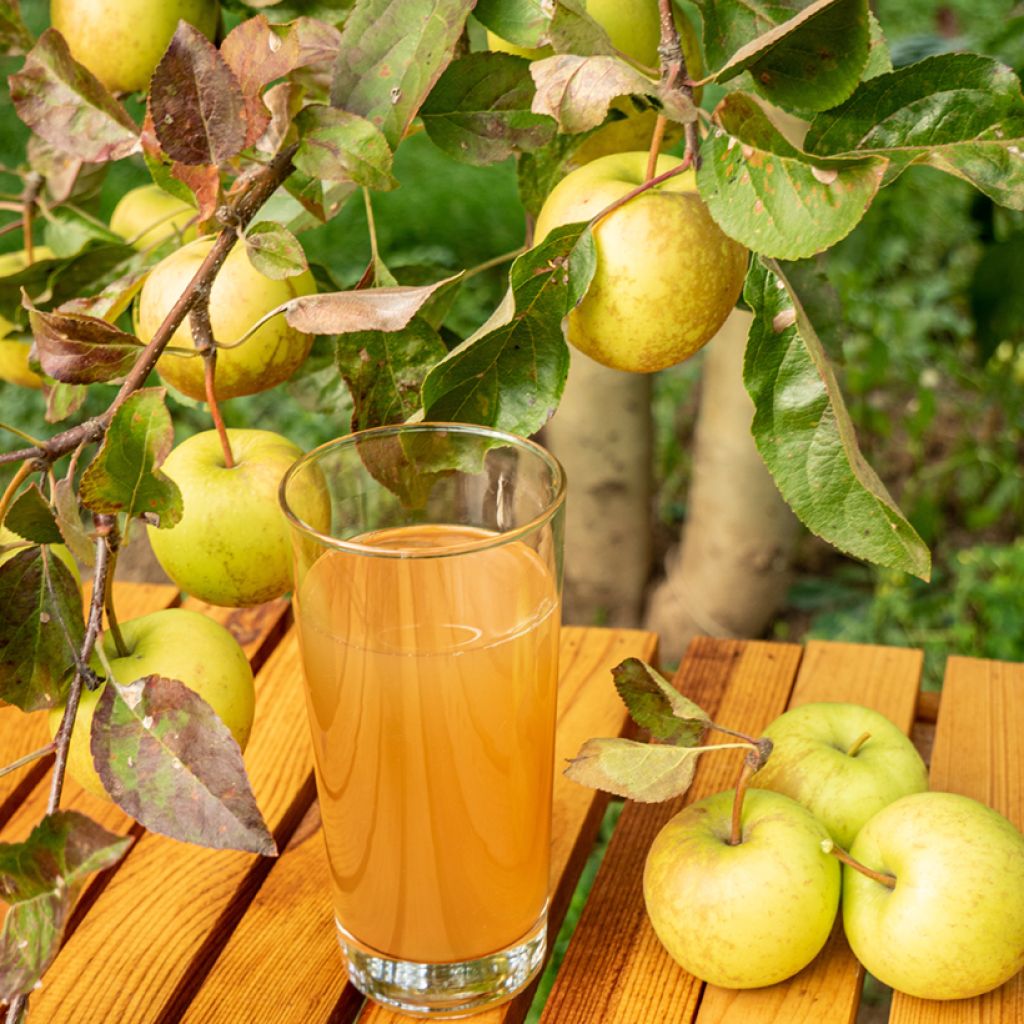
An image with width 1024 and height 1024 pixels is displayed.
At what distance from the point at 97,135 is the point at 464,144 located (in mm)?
177

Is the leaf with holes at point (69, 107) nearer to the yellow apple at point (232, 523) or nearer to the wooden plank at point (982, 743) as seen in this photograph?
the yellow apple at point (232, 523)

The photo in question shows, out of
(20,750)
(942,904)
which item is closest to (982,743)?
(942,904)

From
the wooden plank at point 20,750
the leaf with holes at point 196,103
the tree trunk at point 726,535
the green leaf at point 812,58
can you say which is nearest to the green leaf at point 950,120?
the green leaf at point 812,58

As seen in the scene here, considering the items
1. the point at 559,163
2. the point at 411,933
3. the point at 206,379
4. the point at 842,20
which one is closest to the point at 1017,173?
the point at 842,20

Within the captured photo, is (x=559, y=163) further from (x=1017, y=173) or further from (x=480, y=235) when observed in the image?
(x=480, y=235)

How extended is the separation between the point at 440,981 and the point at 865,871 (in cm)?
24

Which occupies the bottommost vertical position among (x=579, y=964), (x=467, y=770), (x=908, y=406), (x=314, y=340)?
(x=908, y=406)

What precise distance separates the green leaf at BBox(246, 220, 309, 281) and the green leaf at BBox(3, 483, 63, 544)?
139 mm

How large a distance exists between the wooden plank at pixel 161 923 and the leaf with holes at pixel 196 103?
0.46m

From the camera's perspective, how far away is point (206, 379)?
67cm

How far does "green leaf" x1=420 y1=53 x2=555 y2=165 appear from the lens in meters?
0.72

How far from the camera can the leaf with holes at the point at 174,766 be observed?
0.57 metres

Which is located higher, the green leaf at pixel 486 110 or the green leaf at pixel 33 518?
the green leaf at pixel 486 110

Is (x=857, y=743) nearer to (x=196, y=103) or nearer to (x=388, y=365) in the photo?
(x=388, y=365)
